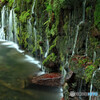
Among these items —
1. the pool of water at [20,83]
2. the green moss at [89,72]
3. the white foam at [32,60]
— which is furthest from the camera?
the white foam at [32,60]

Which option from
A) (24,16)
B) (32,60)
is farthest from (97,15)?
(24,16)

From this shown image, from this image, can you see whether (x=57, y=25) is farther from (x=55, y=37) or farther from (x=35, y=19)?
(x=35, y=19)

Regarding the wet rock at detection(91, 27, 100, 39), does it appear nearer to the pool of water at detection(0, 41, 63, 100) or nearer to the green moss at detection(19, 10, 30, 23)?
the pool of water at detection(0, 41, 63, 100)

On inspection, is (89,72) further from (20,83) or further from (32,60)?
(32,60)

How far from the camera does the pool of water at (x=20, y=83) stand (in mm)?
6526

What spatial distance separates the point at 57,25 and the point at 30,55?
5876 mm

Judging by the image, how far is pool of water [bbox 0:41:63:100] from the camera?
257 inches

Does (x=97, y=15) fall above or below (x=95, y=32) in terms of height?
above

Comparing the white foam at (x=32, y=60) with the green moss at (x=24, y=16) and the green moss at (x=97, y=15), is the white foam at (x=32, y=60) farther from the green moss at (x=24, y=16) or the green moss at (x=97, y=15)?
the green moss at (x=97, y=15)

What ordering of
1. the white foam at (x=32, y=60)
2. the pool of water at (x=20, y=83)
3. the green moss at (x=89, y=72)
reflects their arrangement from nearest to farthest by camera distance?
the green moss at (x=89, y=72)
the pool of water at (x=20, y=83)
the white foam at (x=32, y=60)

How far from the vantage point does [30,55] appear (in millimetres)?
13164

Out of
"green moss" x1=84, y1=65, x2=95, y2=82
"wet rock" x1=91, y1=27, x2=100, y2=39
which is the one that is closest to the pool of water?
"green moss" x1=84, y1=65, x2=95, y2=82

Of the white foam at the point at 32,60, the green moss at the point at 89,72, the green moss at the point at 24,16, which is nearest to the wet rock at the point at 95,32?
the green moss at the point at 89,72

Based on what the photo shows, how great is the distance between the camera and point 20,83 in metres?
7.70
